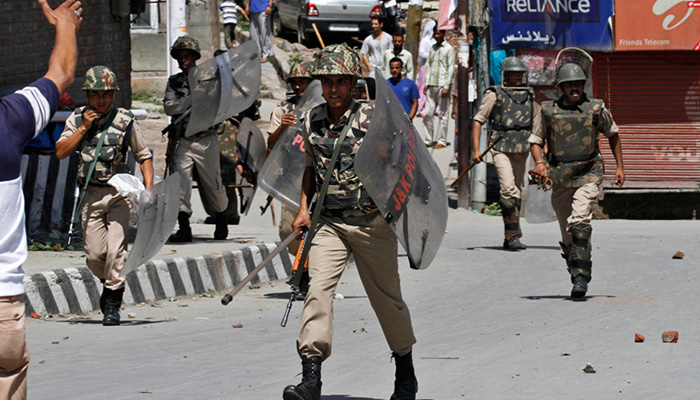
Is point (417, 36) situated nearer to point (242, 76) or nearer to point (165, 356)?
point (242, 76)

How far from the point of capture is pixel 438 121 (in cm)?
1977

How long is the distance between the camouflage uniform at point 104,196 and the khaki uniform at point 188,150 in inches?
103

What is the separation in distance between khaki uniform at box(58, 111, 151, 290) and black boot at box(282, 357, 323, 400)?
3024 millimetres

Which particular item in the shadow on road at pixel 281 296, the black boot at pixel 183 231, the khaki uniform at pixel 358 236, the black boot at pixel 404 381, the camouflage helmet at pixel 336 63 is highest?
the camouflage helmet at pixel 336 63

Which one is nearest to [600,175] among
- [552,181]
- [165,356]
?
[552,181]

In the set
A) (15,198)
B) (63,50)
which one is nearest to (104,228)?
(63,50)

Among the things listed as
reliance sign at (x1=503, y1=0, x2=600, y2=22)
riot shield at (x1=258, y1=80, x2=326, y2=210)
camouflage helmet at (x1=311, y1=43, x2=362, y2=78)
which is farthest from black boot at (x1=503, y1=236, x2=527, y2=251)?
camouflage helmet at (x1=311, y1=43, x2=362, y2=78)

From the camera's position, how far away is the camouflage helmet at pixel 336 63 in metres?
5.45

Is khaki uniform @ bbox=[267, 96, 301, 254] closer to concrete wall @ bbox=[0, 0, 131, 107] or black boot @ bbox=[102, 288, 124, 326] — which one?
black boot @ bbox=[102, 288, 124, 326]

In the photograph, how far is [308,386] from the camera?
199 inches

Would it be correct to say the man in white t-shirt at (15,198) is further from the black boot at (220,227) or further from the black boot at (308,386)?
the black boot at (220,227)

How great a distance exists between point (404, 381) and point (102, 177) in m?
3.22

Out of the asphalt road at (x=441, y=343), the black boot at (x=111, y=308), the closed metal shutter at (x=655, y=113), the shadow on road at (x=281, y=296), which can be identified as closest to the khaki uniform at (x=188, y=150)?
the asphalt road at (x=441, y=343)

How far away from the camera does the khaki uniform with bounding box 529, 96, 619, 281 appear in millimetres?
8805
